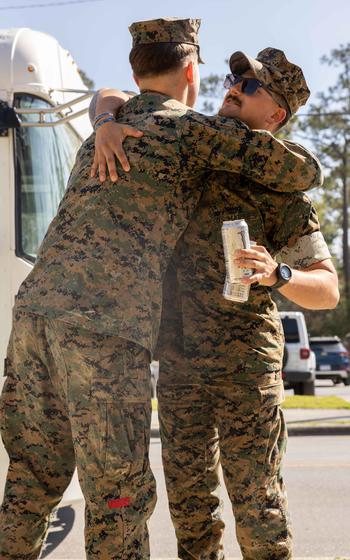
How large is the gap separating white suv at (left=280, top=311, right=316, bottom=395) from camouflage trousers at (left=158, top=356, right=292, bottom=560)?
56.4 feet

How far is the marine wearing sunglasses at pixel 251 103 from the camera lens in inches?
132

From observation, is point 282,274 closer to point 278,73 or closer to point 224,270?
point 224,270

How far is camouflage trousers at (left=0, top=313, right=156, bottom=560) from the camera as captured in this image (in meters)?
2.90

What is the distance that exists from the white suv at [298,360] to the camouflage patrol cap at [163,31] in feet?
57.9

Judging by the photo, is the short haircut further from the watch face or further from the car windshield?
the car windshield

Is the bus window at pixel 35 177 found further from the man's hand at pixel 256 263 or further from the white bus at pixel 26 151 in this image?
the man's hand at pixel 256 263

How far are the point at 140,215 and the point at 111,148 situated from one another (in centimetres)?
25

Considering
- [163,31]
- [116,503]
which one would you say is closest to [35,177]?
[163,31]

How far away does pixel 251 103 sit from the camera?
336 cm

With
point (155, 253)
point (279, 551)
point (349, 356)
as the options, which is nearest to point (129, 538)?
point (279, 551)

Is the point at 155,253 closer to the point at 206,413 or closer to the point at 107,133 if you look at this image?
the point at 107,133

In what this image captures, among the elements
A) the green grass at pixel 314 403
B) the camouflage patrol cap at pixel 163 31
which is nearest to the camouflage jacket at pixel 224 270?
the camouflage patrol cap at pixel 163 31

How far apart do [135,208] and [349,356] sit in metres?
28.8

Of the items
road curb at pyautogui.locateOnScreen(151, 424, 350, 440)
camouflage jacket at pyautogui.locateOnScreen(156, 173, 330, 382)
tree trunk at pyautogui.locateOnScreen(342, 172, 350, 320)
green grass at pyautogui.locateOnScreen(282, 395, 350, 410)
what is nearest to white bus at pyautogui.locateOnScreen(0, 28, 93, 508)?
camouflage jacket at pyautogui.locateOnScreen(156, 173, 330, 382)
